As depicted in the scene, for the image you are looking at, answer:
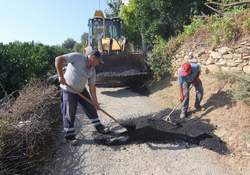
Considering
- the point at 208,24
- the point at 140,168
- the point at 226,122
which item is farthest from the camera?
the point at 208,24

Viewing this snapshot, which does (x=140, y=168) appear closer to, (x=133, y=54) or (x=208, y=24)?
(x=208, y=24)

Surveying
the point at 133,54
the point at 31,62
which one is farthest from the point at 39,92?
→ the point at 133,54

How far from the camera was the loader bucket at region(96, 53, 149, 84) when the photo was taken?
1216 cm

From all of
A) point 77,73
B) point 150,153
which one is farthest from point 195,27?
point 150,153

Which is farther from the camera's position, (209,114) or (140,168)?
(209,114)

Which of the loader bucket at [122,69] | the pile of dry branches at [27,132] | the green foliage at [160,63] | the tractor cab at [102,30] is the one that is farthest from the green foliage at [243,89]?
the tractor cab at [102,30]

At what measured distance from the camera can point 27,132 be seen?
5.58 meters

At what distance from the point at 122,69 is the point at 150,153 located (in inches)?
264

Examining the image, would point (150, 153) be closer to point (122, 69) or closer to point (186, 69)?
point (186, 69)

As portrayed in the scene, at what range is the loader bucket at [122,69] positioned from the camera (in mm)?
12164

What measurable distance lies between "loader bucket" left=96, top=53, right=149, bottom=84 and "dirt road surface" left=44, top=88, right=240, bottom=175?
3.91 meters

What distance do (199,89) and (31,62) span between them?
19.8 feet

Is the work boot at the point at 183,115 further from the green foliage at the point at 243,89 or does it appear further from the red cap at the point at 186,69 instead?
the green foliage at the point at 243,89

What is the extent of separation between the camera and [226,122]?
24.4 ft
